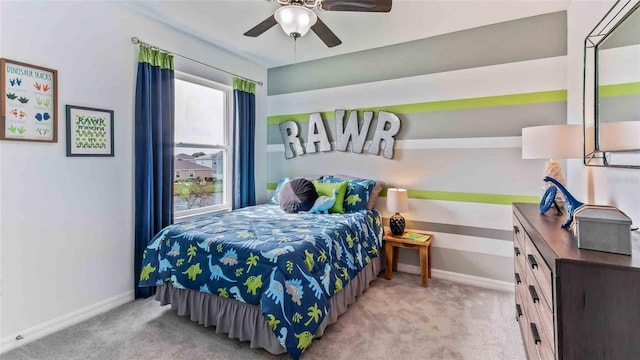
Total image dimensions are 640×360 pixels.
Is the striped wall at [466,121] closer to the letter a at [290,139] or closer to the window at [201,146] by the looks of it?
the letter a at [290,139]

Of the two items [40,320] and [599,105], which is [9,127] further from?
[599,105]

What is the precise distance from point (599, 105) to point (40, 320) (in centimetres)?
399

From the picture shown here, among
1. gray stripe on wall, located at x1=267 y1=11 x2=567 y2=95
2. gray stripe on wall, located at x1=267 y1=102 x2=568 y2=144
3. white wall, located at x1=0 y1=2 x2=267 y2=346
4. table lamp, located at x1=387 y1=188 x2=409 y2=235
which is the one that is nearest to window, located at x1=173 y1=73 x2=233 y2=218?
white wall, located at x1=0 y1=2 x2=267 y2=346

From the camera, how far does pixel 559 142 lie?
1.86m

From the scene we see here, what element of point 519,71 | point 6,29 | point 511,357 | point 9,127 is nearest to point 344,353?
point 511,357

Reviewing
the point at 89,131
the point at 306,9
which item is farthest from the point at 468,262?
the point at 89,131

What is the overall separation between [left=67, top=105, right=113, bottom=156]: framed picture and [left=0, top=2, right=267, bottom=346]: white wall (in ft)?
0.16

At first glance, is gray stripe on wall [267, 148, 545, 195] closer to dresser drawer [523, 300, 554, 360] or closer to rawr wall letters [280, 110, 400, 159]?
rawr wall letters [280, 110, 400, 159]

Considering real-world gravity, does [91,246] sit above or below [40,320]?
above

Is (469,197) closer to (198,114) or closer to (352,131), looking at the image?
(352,131)

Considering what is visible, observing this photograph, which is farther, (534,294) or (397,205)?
(397,205)

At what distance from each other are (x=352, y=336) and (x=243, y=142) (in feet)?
8.68

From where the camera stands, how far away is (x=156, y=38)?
2.89 m

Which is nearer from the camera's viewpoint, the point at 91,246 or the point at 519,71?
the point at 91,246
